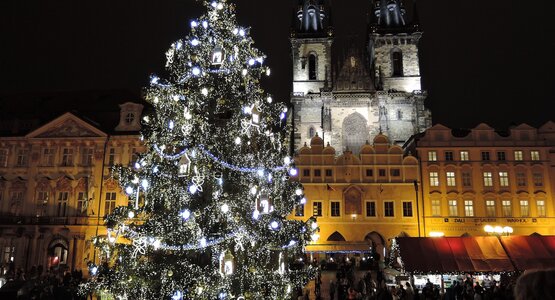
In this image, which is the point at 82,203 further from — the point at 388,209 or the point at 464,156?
the point at 464,156

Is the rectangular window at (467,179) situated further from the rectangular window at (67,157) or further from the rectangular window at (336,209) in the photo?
the rectangular window at (67,157)

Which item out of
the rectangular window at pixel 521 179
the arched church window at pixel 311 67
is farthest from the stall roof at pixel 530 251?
the arched church window at pixel 311 67

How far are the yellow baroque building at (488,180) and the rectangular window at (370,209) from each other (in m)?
3.89

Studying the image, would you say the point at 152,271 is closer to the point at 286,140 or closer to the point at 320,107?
the point at 286,140

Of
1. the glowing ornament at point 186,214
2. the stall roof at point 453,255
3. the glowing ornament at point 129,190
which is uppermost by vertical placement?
the glowing ornament at point 129,190

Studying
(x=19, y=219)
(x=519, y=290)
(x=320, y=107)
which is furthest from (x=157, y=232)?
(x=320, y=107)

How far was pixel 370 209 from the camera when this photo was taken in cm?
3769

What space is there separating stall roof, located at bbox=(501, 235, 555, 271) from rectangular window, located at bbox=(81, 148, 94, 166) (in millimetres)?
29349

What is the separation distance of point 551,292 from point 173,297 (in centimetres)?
1196

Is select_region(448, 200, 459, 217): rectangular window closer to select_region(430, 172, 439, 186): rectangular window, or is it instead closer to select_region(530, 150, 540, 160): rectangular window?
select_region(430, 172, 439, 186): rectangular window

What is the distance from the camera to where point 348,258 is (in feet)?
120

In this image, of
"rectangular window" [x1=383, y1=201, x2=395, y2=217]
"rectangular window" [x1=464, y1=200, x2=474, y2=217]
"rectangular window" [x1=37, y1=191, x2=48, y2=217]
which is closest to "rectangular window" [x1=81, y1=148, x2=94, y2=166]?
"rectangular window" [x1=37, y1=191, x2=48, y2=217]

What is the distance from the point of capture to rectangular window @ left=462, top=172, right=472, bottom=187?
124 feet

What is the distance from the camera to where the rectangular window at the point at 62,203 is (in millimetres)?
36000
